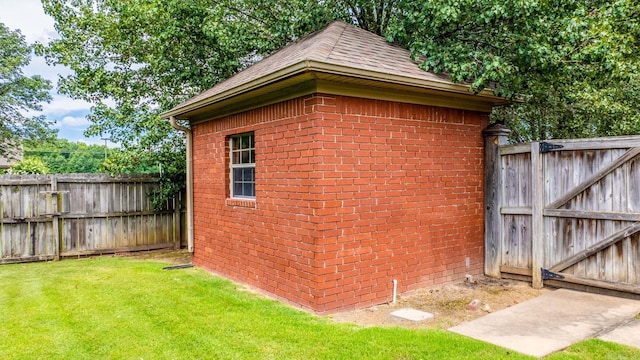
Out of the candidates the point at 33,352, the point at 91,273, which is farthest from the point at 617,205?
the point at 91,273

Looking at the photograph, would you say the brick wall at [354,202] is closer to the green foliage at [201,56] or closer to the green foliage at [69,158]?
the green foliage at [201,56]

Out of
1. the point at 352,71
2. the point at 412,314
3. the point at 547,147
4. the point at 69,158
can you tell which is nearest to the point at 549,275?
the point at 547,147

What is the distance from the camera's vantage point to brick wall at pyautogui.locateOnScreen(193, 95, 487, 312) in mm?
5199

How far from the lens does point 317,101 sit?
5109 mm

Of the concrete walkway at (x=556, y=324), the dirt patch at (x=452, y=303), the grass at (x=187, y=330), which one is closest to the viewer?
the grass at (x=187, y=330)

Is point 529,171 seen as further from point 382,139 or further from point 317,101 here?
point 317,101

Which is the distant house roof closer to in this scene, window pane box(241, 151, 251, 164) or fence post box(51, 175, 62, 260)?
window pane box(241, 151, 251, 164)

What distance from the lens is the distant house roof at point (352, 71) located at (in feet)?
16.3

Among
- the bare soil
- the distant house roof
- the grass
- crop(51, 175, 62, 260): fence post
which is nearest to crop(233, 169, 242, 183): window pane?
the distant house roof

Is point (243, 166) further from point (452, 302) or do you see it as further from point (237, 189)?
point (452, 302)

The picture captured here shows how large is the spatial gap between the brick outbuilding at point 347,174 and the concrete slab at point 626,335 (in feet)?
7.64

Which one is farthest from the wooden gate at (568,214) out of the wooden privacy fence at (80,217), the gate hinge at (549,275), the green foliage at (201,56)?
the wooden privacy fence at (80,217)

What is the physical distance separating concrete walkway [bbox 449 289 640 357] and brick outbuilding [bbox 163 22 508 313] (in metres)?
1.37

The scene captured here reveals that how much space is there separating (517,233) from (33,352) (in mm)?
6299
